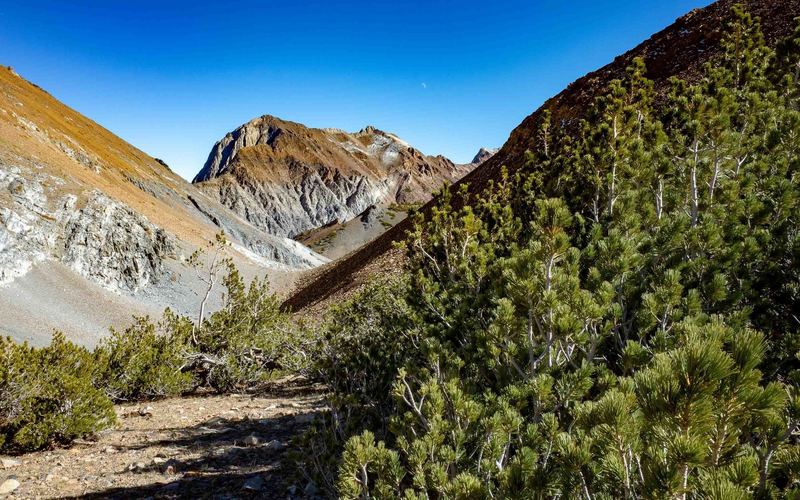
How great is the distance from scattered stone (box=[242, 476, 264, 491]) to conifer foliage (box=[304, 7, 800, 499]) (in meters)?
1.80

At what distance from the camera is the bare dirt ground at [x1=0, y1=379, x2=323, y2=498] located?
584 centimetres

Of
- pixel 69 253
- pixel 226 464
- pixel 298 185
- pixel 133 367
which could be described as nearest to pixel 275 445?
pixel 226 464

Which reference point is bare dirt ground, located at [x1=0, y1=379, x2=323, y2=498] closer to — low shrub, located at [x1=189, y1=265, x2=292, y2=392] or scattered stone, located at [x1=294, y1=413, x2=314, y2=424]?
scattered stone, located at [x1=294, y1=413, x2=314, y2=424]

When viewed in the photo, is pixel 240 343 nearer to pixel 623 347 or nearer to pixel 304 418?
pixel 304 418

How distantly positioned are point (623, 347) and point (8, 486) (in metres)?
8.50

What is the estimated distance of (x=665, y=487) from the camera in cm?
147

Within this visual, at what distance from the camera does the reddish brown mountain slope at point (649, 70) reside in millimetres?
24516

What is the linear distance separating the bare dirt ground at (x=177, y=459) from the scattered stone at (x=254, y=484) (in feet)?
0.05

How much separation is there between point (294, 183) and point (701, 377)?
174304 millimetres

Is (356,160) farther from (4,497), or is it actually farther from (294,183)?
(4,497)

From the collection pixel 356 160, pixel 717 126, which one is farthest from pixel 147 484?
pixel 356 160

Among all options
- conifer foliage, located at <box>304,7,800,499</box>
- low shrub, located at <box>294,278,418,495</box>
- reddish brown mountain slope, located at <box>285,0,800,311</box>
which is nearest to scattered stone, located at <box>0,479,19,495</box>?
low shrub, located at <box>294,278,418,495</box>

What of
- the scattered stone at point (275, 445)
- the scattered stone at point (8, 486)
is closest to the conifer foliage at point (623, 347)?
the scattered stone at point (275, 445)

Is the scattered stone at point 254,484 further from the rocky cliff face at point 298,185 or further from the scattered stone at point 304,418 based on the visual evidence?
the rocky cliff face at point 298,185
